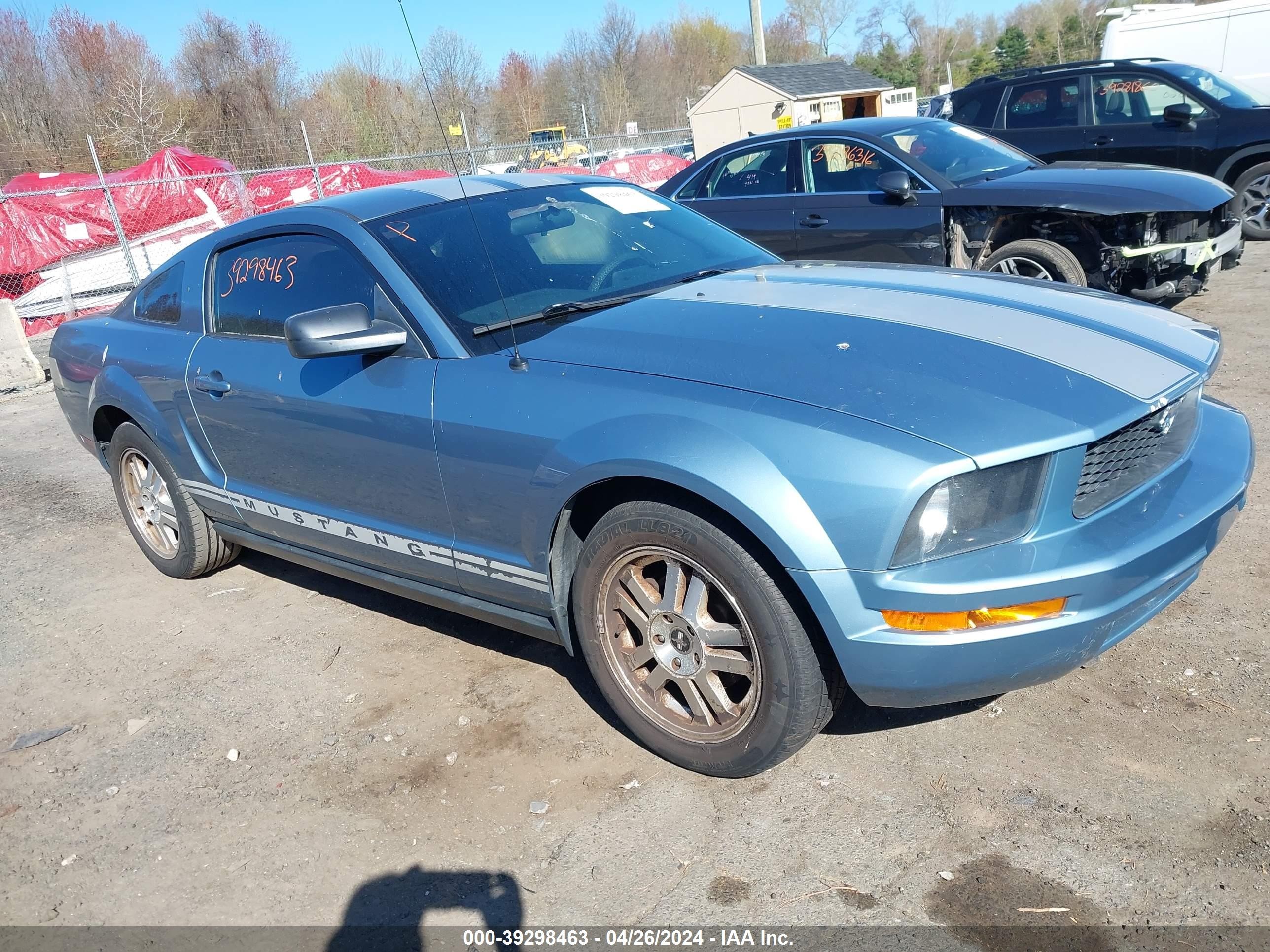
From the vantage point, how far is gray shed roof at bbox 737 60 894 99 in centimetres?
2327

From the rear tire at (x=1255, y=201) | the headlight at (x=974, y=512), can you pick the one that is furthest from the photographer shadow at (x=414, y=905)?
the rear tire at (x=1255, y=201)

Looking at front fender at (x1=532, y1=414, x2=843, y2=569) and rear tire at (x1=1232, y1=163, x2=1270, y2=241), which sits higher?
front fender at (x1=532, y1=414, x2=843, y2=569)

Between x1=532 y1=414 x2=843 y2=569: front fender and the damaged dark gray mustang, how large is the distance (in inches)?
182

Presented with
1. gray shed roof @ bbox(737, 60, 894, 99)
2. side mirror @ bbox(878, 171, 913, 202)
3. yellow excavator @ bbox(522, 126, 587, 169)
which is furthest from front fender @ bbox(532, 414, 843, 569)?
gray shed roof @ bbox(737, 60, 894, 99)

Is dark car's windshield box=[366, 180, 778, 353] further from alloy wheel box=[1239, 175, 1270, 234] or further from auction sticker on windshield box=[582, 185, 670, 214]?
alloy wheel box=[1239, 175, 1270, 234]

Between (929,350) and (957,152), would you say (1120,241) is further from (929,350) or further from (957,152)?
(929,350)

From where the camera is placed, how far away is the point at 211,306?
4113mm

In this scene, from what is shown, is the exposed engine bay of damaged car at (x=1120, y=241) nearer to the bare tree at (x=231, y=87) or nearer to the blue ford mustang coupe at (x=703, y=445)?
the blue ford mustang coupe at (x=703, y=445)

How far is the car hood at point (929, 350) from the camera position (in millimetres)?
2396

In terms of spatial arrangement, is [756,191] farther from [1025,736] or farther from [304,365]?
[1025,736]

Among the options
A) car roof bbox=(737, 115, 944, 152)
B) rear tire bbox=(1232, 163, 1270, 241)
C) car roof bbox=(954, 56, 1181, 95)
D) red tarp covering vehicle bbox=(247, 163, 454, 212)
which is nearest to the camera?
car roof bbox=(737, 115, 944, 152)

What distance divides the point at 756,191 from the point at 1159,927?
6401 millimetres

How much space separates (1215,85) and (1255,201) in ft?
→ 3.86

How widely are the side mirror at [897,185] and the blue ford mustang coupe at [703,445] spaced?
3.13 meters
